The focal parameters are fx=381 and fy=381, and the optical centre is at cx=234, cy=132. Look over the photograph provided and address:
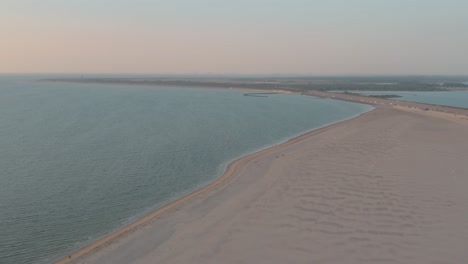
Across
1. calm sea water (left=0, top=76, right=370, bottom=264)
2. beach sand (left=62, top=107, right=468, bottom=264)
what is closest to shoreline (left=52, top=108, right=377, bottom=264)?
beach sand (left=62, top=107, right=468, bottom=264)

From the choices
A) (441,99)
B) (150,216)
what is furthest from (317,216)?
(441,99)

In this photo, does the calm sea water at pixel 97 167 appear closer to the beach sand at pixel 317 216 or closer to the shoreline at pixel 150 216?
the shoreline at pixel 150 216

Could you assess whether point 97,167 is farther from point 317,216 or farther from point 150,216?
point 317,216

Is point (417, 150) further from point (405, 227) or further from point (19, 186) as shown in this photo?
point (19, 186)

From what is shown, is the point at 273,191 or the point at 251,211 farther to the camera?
the point at 273,191

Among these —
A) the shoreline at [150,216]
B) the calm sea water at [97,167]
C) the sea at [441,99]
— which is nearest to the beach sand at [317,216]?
the shoreline at [150,216]

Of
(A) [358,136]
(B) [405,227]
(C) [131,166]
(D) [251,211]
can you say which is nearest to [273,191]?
(D) [251,211]

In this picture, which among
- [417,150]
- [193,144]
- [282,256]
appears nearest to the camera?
[282,256]
